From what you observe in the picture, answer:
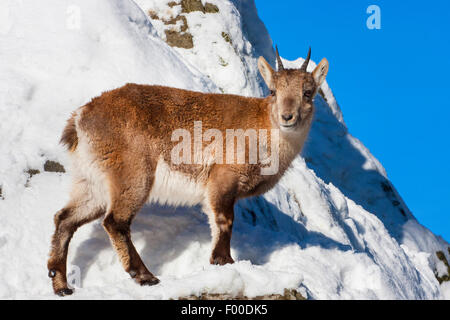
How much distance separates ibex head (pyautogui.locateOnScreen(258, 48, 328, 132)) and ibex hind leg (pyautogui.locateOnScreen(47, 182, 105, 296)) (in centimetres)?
336

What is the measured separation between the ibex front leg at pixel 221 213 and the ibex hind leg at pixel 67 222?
5.91 ft

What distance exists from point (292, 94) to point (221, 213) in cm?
239

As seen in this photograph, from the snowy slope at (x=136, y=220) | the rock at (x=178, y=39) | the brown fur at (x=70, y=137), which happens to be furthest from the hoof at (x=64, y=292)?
the rock at (x=178, y=39)

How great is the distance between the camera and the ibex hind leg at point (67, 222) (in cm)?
848

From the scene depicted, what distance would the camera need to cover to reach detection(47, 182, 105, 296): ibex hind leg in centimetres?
848

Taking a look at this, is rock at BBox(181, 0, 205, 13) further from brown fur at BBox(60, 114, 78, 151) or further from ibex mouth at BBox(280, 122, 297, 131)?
brown fur at BBox(60, 114, 78, 151)

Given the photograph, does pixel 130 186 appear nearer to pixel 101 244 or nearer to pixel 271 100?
pixel 101 244

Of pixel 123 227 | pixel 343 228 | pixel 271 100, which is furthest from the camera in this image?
pixel 343 228

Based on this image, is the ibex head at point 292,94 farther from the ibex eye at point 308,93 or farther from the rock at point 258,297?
the rock at point 258,297

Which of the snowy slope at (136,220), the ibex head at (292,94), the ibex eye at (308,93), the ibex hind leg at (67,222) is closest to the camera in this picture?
the ibex hind leg at (67,222)

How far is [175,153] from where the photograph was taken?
9.33 metres

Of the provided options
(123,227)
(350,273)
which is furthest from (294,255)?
(123,227)

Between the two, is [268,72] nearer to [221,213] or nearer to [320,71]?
[320,71]
